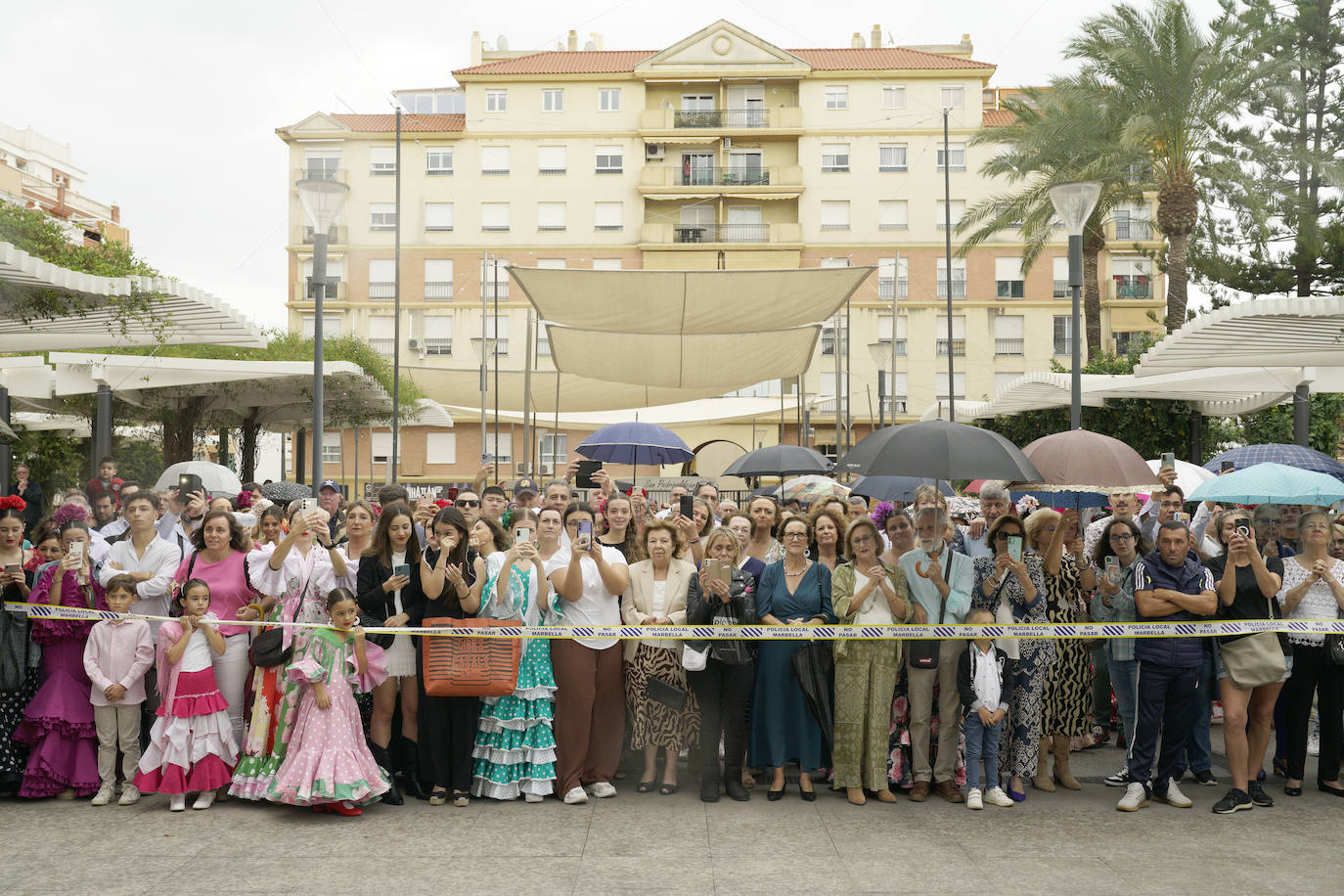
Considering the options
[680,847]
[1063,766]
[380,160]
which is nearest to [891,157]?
Answer: [380,160]

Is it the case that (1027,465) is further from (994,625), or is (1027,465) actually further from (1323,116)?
(1323,116)

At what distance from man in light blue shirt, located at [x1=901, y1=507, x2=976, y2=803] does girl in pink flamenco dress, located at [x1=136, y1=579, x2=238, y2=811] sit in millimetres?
3913

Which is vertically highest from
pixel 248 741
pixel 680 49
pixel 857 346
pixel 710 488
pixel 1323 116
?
pixel 680 49

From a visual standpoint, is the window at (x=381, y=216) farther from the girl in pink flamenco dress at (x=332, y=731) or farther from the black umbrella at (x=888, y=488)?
the girl in pink flamenco dress at (x=332, y=731)

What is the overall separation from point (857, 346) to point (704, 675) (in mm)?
44772

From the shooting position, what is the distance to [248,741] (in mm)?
6348

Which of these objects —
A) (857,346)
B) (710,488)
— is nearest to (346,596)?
(710,488)

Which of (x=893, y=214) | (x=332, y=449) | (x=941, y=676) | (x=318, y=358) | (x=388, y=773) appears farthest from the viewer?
(x=332, y=449)

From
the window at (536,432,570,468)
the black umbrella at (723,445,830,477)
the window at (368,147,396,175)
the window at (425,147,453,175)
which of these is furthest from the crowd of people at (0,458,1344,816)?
the window at (368,147,396,175)

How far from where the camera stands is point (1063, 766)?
713 centimetres

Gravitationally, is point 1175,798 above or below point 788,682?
below

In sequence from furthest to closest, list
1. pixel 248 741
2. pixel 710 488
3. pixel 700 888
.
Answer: pixel 710 488, pixel 248 741, pixel 700 888

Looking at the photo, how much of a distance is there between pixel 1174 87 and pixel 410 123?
3603cm

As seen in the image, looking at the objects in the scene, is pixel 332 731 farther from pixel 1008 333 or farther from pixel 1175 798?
pixel 1008 333
